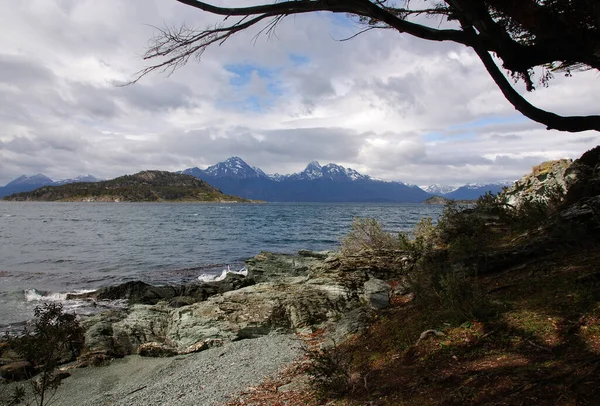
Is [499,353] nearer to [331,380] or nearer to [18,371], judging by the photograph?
[331,380]

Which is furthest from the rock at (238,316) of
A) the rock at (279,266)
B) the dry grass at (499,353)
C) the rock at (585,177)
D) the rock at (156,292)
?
the rock at (585,177)

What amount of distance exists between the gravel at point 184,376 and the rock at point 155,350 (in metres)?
0.19

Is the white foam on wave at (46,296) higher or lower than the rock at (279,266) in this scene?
lower

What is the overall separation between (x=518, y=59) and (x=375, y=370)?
434cm

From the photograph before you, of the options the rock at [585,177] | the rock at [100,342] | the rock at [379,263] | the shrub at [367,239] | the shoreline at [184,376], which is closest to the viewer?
the shoreline at [184,376]

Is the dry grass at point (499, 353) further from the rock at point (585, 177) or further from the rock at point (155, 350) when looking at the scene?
the rock at point (155, 350)

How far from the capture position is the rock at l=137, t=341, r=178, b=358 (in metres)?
9.93

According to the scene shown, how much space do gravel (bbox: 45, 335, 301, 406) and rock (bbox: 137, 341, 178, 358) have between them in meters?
0.19

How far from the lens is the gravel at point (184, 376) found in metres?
6.59

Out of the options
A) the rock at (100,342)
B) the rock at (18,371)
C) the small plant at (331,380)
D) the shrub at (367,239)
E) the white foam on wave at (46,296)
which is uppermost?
the shrub at (367,239)

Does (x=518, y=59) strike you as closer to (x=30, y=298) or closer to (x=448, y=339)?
(x=448, y=339)

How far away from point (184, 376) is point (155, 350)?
296cm

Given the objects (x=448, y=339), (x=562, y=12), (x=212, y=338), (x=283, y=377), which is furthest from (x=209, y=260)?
(x=562, y=12)

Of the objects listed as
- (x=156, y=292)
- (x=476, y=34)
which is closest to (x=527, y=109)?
(x=476, y=34)
